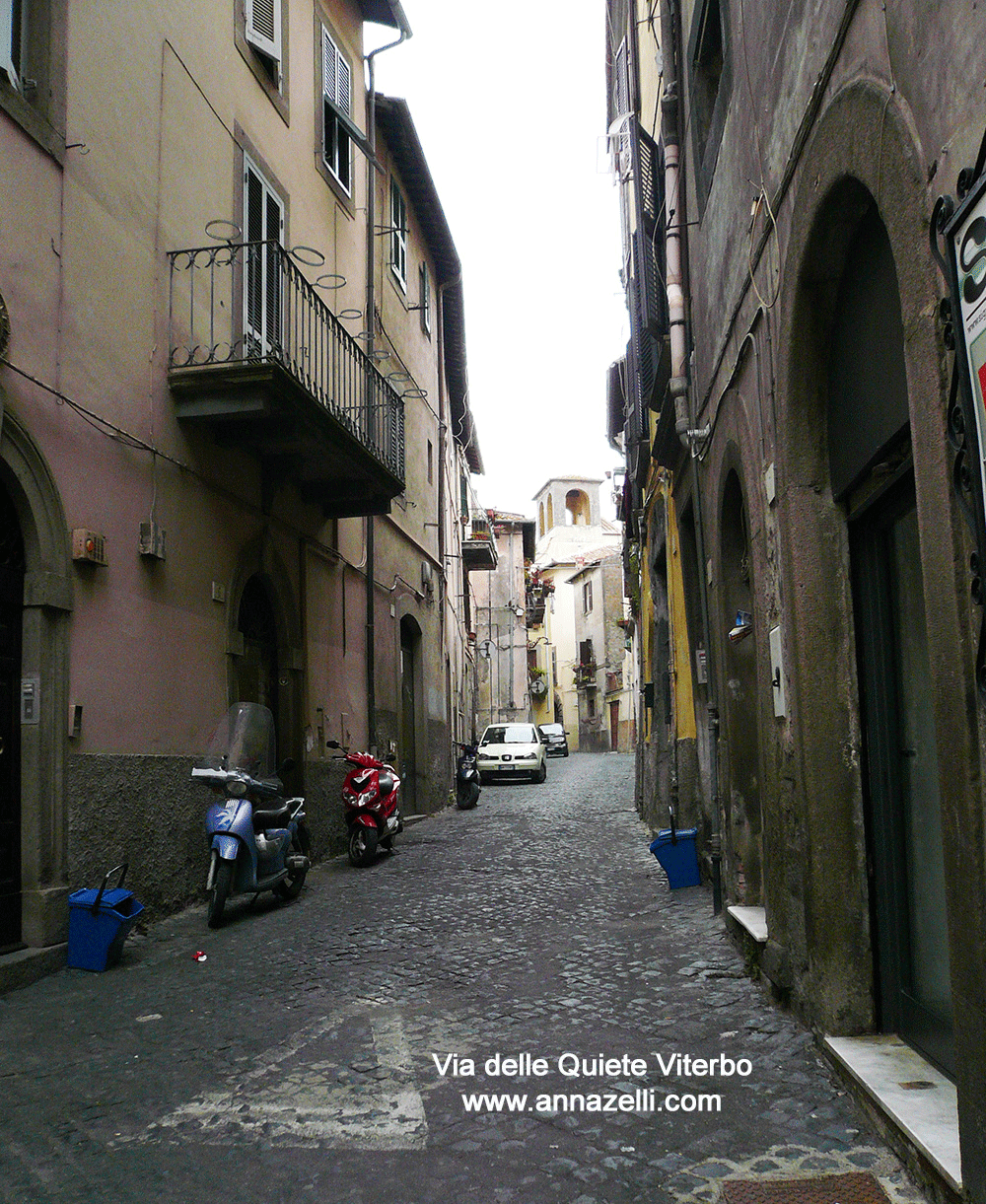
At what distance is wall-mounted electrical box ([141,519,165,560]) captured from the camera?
7605 millimetres

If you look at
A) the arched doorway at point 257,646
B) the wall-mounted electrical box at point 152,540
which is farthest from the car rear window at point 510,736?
the wall-mounted electrical box at point 152,540

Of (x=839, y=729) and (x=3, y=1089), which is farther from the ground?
(x=839, y=729)

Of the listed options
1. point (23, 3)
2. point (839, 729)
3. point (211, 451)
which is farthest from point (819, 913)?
point (23, 3)

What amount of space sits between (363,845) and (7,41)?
7.21m

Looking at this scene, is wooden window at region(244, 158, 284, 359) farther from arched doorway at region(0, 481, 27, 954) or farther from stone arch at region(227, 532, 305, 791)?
arched doorway at region(0, 481, 27, 954)

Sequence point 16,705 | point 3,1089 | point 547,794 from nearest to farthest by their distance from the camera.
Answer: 1. point 3,1089
2. point 16,705
3. point 547,794

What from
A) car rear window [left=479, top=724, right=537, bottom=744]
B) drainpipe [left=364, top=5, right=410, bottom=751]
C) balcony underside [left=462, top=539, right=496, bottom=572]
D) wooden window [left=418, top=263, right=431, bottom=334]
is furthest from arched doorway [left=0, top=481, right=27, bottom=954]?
balcony underside [left=462, top=539, right=496, bottom=572]

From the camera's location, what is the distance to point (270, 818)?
816 centimetres

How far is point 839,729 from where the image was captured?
4.36m

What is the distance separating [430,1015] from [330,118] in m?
11.3

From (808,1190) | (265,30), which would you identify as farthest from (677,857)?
(265,30)

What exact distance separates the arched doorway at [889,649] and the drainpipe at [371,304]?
9.54 meters

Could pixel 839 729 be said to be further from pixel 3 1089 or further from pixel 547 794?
pixel 547 794

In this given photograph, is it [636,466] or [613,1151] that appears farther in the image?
[636,466]
